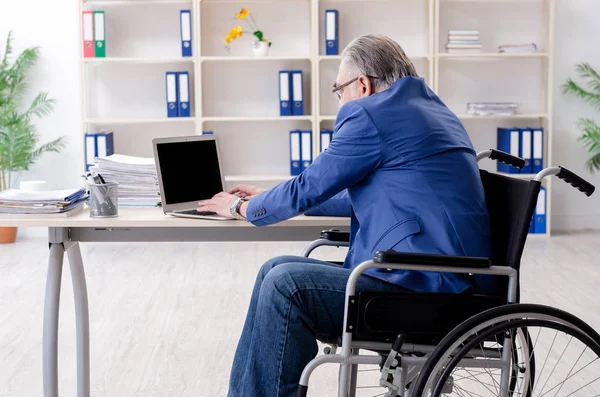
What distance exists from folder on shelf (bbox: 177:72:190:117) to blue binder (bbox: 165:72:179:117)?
0.02 m

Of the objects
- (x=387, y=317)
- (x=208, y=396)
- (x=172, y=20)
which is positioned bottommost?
(x=208, y=396)

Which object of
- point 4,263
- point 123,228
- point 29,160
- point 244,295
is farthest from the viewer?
point 29,160

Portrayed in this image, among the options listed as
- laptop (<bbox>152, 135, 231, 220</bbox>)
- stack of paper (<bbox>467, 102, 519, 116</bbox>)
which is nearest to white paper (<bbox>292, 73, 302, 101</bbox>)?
stack of paper (<bbox>467, 102, 519, 116</bbox>)

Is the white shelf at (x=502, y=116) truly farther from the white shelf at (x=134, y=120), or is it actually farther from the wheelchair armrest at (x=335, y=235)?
the wheelchair armrest at (x=335, y=235)

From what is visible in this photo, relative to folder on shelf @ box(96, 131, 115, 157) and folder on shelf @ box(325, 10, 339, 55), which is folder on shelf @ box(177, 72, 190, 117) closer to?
folder on shelf @ box(96, 131, 115, 157)

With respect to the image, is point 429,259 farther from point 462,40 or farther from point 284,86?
point 462,40

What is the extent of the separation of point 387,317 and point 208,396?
109cm

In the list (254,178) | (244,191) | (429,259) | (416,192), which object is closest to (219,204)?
(244,191)

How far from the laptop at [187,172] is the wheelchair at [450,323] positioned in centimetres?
63

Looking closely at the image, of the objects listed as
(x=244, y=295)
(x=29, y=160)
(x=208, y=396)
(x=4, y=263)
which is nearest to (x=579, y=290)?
(x=244, y=295)

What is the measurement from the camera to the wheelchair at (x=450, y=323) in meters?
1.72

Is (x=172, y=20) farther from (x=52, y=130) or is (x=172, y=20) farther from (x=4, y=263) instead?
(x=4, y=263)

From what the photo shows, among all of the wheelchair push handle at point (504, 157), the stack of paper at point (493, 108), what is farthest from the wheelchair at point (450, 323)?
the stack of paper at point (493, 108)

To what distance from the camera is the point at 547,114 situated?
5.58m
